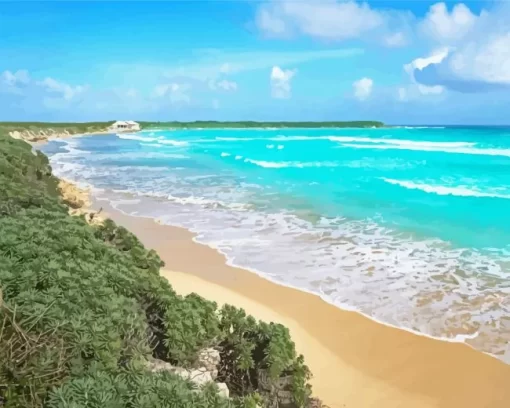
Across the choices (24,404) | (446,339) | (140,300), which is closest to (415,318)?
(446,339)

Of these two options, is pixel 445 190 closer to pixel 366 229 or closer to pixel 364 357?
pixel 366 229

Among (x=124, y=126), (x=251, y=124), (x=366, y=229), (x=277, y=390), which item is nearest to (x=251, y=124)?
(x=251, y=124)

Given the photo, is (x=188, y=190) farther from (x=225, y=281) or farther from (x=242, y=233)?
(x=225, y=281)

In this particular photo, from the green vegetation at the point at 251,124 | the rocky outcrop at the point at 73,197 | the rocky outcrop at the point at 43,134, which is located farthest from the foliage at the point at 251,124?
the rocky outcrop at the point at 73,197

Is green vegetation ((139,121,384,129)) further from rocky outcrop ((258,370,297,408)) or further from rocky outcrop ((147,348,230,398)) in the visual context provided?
rocky outcrop ((258,370,297,408))

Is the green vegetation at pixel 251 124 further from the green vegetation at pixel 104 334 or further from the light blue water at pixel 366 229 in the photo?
the green vegetation at pixel 104 334

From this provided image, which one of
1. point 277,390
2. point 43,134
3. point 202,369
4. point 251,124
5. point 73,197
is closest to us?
point 202,369

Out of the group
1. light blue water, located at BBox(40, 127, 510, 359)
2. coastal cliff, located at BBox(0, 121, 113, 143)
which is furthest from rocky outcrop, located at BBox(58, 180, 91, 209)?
coastal cliff, located at BBox(0, 121, 113, 143)
